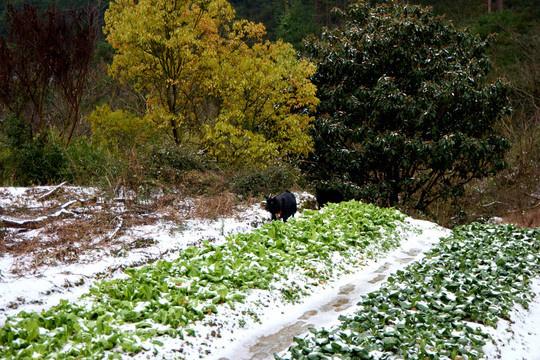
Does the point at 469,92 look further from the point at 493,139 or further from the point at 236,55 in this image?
the point at 236,55

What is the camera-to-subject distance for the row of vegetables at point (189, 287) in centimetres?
450

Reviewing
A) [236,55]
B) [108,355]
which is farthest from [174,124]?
[108,355]

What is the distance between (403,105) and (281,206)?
596 centimetres

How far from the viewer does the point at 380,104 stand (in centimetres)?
1394

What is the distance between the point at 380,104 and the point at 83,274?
10.1 meters

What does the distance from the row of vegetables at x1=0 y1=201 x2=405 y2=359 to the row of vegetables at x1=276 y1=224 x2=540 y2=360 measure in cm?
119

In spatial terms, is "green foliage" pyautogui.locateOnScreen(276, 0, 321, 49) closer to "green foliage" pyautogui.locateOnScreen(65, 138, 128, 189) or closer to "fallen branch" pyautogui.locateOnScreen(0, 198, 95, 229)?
"green foliage" pyautogui.locateOnScreen(65, 138, 128, 189)

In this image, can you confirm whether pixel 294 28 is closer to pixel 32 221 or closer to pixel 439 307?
pixel 32 221

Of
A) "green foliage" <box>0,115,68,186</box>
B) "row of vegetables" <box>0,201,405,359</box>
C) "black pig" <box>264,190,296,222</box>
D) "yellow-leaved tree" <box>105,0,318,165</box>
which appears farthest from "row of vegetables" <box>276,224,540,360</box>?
"green foliage" <box>0,115,68,186</box>

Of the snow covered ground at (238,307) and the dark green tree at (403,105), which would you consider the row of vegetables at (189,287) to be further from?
the dark green tree at (403,105)

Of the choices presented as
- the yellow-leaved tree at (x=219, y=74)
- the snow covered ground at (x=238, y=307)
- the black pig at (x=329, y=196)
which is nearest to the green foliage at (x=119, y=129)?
the yellow-leaved tree at (x=219, y=74)

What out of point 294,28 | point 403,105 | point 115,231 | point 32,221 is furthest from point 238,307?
point 294,28

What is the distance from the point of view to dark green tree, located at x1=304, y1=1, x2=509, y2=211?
45.2 feet

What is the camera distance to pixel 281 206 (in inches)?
393
